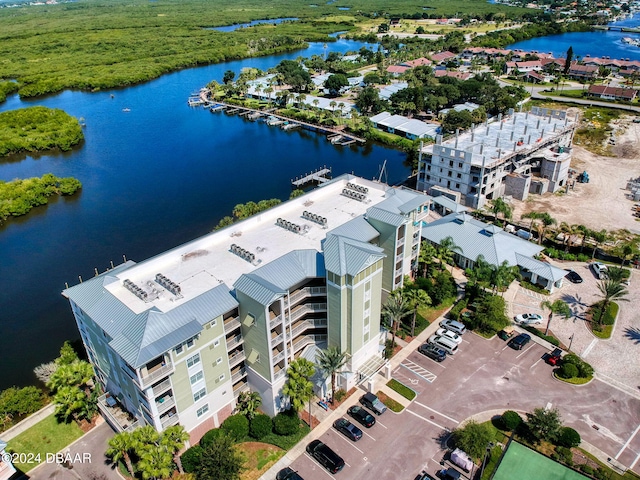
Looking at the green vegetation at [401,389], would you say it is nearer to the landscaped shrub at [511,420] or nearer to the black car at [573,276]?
the landscaped shrub at [511,420]

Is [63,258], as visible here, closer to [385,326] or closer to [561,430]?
[385,326]

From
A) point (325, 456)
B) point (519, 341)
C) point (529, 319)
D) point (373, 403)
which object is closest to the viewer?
point (325, 456)

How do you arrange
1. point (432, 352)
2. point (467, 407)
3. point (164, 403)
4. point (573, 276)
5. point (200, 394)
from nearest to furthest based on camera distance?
point (164, 403), point (200, 394), point (467, 407), point (432, 352), point (573, 276)

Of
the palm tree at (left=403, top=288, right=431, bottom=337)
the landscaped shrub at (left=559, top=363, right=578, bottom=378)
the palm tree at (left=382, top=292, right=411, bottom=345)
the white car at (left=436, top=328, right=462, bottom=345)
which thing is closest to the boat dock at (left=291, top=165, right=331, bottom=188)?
the palm tree at (left=403, top=288, right=431, bottom=337)

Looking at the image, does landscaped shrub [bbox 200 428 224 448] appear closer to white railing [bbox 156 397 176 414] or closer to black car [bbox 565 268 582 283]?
white railing [bbox 156 397 176 414]

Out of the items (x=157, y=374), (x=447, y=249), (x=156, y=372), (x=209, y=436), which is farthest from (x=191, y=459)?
(x=447, y=249)

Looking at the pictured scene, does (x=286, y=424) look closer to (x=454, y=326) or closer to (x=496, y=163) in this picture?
(x=454, y=326)

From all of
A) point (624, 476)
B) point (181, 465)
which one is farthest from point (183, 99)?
point (624, 476)
